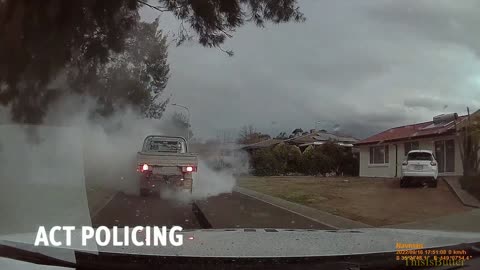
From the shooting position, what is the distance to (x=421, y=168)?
4508mm

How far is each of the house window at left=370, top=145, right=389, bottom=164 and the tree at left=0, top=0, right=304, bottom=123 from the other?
4.74 ft

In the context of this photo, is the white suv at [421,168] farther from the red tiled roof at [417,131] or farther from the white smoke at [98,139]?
the white smoke at [98,139]

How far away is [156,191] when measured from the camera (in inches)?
204

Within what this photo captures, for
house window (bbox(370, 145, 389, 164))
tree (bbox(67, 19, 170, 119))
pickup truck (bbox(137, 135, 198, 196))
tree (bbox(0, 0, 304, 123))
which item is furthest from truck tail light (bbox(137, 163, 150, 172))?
house window (bbox(370, 145, 389, 164))

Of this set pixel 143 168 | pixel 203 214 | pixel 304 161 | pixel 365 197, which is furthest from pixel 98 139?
pixel 365 197

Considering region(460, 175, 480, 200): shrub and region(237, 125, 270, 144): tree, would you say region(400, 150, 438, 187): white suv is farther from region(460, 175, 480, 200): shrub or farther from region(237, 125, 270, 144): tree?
region(237, 125, 270, 144): tree

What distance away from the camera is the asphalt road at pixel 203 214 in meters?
4.66

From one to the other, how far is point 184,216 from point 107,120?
121cm

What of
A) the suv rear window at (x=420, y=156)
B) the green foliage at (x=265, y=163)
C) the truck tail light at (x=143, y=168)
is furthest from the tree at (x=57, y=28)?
the suv rear window at (x=420, y=156)

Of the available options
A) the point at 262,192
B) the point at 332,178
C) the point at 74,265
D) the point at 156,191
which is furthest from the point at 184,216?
the point at 74,265

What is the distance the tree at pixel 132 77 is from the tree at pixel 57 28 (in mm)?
68

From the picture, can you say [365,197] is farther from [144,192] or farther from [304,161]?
[144,192]

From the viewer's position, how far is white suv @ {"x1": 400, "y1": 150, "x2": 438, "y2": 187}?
14.5ft

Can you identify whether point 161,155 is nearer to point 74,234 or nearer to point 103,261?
point 74,234
